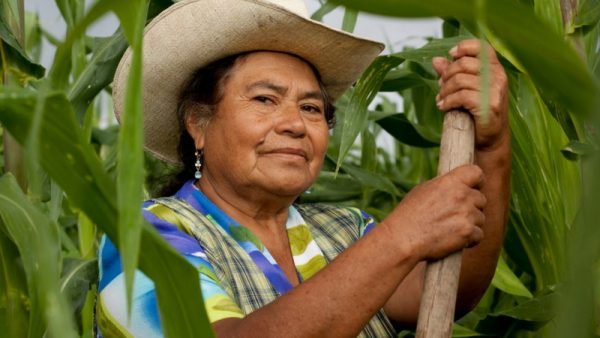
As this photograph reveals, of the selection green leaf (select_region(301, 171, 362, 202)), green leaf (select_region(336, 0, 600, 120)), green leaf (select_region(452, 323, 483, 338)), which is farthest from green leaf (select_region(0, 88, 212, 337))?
green leaf (select_region(301, 171, 362, 202))

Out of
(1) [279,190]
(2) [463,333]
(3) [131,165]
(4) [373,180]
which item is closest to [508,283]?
(2) [463,333]

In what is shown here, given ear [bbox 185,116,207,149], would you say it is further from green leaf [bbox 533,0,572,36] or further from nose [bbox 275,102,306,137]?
green leaf [bbox 533,0,572,36]

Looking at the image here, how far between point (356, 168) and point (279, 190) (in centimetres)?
60

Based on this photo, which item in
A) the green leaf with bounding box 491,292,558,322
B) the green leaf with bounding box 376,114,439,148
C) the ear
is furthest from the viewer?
the green leaf with bounding box 376,114,439,148

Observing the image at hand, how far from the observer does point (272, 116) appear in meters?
1.48

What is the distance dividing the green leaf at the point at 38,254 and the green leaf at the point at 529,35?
24 cm

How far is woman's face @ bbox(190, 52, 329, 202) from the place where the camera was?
1.47 m

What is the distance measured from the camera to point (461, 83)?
1.25 m

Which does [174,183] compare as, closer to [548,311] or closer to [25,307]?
[25,307]

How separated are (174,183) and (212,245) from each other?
325 millimetres

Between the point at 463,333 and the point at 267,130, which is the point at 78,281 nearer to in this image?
the point at 267,130

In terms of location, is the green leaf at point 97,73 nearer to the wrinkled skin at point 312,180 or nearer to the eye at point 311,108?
the wrinkled skin at point 312,180

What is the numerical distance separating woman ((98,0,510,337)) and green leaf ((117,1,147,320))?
0.60 meters

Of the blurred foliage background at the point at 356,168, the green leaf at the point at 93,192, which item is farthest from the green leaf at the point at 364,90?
the green leaf at the point at 93,192
